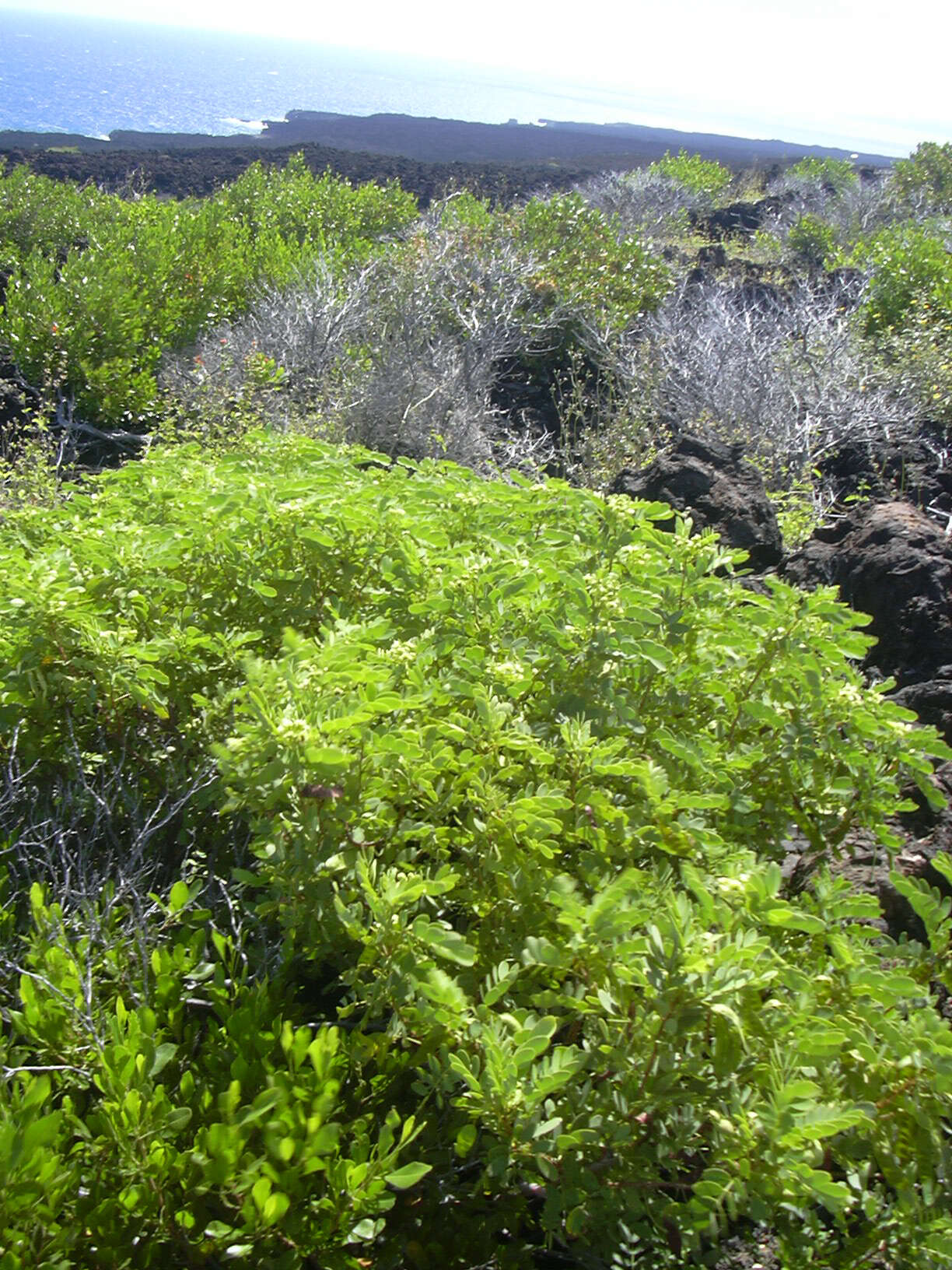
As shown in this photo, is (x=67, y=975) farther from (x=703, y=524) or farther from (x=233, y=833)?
(x=703, y=524)

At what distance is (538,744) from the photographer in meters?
1.61

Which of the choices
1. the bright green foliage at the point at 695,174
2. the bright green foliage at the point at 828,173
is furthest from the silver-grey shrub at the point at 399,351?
the bright green foliage at the point at 828,173

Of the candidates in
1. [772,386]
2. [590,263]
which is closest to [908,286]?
[590,263]

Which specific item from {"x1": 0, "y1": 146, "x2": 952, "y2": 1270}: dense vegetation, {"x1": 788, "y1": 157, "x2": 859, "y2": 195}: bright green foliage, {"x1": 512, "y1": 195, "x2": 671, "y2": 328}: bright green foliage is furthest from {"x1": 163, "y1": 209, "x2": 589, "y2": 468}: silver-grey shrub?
{"x1": 788, "y1": 157, "x2": 859, "y2": 195}: bright green foliage

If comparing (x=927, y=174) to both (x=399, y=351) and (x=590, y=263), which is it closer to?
(x=590, y=263)

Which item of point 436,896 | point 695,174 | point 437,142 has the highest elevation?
point 437,142

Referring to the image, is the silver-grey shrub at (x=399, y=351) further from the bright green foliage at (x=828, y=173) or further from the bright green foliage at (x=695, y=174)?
the bright green foliage at (x=828, y=173)

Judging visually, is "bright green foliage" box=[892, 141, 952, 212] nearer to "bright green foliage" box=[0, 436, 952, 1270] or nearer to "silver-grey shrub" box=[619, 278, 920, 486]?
"silver-grey shrub" box=[619, 278, 920, 486]

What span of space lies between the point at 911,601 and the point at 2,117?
47299 millimetres

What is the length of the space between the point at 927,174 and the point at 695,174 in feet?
17.5

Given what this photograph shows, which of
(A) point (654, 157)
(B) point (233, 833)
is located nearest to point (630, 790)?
(B) point (233, 833)

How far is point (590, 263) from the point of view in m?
9.72

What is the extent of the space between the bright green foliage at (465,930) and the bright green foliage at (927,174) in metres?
20.9

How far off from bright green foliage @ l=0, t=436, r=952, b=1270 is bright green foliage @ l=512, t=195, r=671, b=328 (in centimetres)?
735
